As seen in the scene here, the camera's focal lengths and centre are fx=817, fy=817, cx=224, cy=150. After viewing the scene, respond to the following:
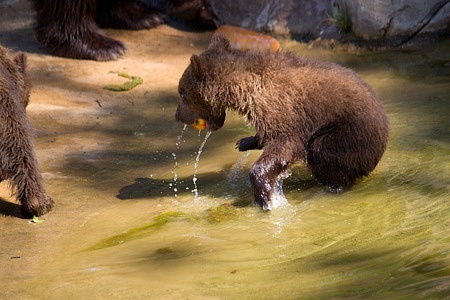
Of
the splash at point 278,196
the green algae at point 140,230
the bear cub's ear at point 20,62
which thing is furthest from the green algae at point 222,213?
the bear cub's ear at point 20,62

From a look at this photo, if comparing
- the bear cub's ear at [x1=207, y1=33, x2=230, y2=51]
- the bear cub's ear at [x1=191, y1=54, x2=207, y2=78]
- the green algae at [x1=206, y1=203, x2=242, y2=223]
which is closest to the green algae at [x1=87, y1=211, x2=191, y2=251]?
the green algae at [x1=206, y1=203, x2=242, y2=223]

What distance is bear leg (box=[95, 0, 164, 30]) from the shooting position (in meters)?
11.5

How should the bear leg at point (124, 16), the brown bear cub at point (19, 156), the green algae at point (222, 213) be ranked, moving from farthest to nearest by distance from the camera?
the bear leg at point (124, 16), the brown bear cub at point (19, 156), the green algae at point (222, 213)

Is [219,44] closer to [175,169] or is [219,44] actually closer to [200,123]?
[200,123]

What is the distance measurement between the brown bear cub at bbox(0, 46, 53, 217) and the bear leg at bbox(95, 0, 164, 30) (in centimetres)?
530

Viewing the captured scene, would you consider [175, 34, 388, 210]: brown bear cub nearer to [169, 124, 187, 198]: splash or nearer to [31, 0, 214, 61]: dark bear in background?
[169, 124, 187, 198]: splash

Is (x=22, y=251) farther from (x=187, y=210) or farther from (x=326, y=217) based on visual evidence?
(x=326, y=217)

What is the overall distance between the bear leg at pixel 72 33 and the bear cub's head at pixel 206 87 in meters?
4.23

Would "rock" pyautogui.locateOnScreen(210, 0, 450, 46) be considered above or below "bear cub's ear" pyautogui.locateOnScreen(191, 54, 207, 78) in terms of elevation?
below

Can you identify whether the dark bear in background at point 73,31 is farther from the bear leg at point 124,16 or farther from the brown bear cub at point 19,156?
the brown bear cub at point 19,156

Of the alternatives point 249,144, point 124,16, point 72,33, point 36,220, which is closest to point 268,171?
point 249,144

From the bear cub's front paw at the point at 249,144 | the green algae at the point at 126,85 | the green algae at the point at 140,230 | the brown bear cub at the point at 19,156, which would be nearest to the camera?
the green algae at the point at 140,230

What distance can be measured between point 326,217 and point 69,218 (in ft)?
6.60

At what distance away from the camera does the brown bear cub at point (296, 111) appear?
6047 mm
